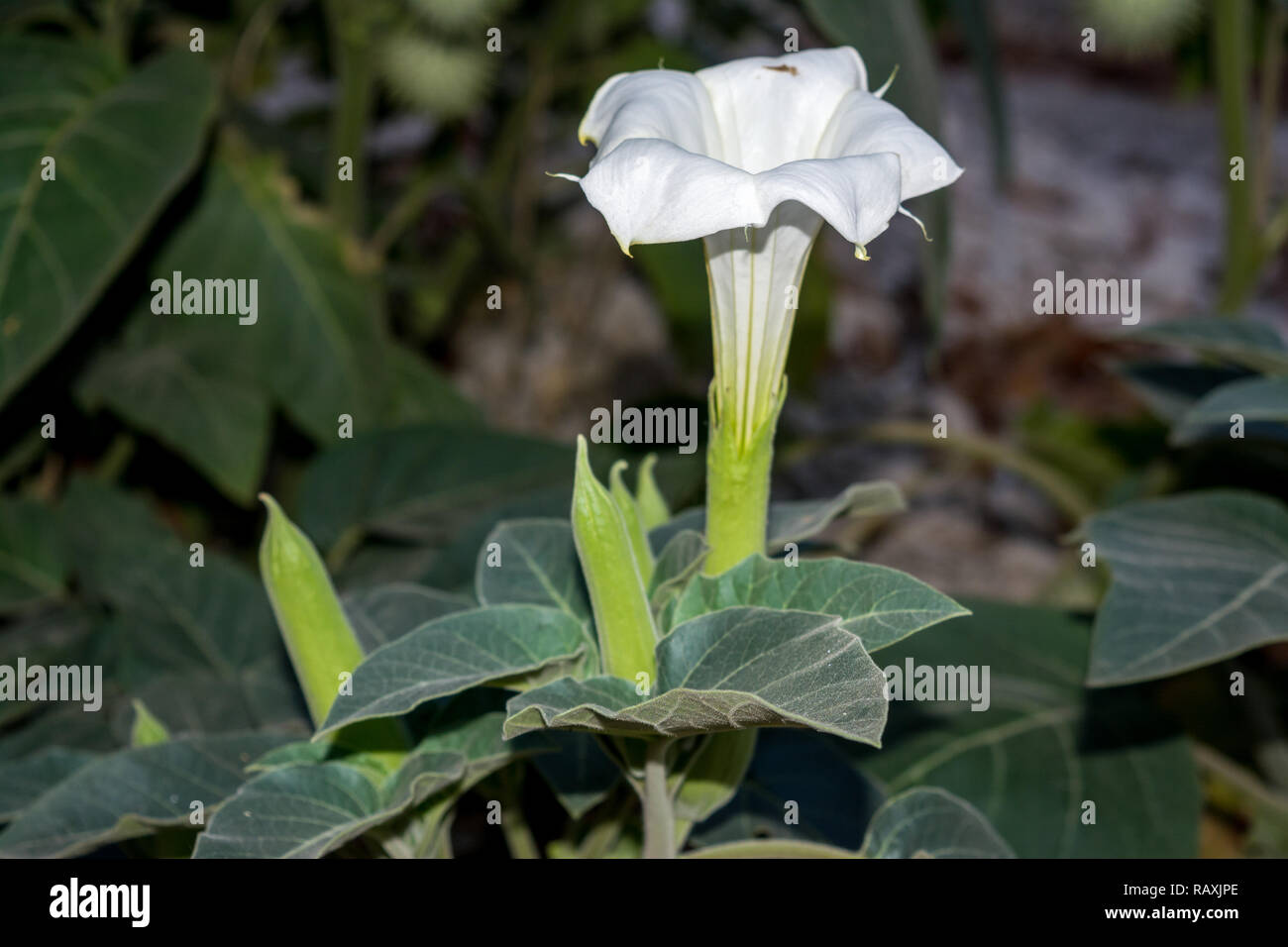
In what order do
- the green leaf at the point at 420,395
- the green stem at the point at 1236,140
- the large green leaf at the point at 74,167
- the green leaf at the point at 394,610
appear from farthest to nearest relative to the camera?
the green leaf at the point at 420,395 → the green stem at the point at 1236,140 → the large green leaf at the point at 74,167 → the green leaf at the point at 394,610

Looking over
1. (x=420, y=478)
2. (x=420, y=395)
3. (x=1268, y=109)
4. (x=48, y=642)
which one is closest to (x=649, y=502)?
(x=420, y=478)

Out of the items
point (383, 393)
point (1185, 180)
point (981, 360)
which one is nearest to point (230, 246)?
point (383, 393)

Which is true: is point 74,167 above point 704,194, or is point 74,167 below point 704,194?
above

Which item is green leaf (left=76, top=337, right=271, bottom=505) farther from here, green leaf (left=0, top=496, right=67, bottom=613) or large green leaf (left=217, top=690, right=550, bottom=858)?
large green leaf (left=217, top=690, right=550, bottom=858)

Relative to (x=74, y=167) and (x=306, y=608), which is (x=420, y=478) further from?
(x=306, y=608)

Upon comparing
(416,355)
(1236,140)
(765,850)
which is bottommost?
(765,850)

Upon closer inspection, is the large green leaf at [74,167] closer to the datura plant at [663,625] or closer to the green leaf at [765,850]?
the datura plant at [663,625]

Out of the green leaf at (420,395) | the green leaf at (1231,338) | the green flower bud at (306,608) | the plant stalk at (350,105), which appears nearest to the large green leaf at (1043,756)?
the green leaf at (1231,338)

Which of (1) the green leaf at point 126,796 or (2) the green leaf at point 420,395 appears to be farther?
(2) the green leaf at point 420,395
